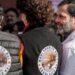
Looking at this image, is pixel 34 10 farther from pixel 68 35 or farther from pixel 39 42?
pixel 68 35

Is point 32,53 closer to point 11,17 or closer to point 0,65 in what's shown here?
point 0,65

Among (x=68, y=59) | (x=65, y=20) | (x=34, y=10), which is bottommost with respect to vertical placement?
(x=68, y=59)

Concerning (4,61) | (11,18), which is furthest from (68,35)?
(11,18)

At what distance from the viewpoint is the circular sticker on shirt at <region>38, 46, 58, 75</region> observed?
2928mm

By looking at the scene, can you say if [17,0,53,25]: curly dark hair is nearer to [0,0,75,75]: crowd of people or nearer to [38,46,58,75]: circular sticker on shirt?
[0,0,75,75]: crowd of people

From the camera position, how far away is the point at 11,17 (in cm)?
562

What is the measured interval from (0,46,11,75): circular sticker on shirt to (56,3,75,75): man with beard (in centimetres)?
66

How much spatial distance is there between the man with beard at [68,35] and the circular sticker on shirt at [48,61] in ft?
0.51

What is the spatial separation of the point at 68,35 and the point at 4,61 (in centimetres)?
88

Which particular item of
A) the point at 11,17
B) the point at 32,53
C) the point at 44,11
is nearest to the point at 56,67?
the point at 32,53

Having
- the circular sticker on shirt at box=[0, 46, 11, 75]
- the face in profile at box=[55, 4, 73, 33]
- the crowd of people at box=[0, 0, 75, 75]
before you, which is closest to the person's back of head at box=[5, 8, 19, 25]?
the face in profile at box=[55, 4, 73, 33]

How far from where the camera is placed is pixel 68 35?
11.0ft

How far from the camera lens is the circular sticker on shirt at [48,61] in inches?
115

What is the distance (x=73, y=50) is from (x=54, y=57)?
9.2 inches
